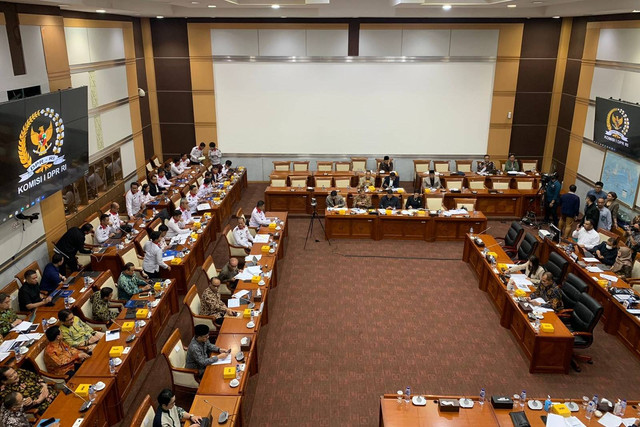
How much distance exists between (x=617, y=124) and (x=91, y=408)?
41.0 feet

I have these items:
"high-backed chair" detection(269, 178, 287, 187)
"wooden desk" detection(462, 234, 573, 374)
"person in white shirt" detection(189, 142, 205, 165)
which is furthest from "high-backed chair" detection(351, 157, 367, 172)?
"wooden desk" detection(462, 234, 573, 374)

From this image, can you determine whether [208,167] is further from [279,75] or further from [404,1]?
[404,1]

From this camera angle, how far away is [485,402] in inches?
231

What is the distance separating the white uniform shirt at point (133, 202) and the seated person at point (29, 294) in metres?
4.28

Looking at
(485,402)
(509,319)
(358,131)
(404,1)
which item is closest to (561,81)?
(358,131)

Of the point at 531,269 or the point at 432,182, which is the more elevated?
the point at 432,182

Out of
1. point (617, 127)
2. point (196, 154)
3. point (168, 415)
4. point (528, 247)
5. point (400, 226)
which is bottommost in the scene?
point (400, 226)

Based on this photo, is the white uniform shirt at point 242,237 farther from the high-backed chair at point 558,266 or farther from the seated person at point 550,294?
the high-backed chair at point 558,266

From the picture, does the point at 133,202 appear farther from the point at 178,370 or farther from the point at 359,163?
the point at 359,163

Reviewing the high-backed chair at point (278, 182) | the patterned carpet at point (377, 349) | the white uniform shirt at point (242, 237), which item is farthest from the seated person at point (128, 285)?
the high-backed chair at point (278, 182)

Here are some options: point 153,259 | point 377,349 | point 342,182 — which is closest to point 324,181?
point 342,182

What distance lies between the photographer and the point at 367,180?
14922mm

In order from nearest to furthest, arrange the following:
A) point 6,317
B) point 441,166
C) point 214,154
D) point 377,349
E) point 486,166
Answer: point 6,317
point 377,349
point 486,166
point 214,154
point 441,166

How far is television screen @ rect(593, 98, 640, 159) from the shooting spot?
11164 mm
